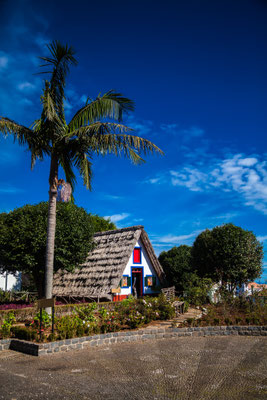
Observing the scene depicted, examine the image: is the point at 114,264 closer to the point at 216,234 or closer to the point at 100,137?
the point at 216,234

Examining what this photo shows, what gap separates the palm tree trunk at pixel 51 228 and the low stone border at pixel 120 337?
97.2 inches

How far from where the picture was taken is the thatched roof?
18.2 metres

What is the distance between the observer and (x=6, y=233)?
1789 cm

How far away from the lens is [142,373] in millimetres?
6645

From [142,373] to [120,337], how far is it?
145 inches

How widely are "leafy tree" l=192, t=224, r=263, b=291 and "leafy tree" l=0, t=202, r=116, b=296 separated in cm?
769

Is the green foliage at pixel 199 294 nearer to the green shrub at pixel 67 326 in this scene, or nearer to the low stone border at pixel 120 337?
the low stone border at pixel 120 337

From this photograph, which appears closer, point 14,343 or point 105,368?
point 105,368

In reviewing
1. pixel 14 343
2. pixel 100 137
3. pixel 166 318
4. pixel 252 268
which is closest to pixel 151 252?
pixel 252 268

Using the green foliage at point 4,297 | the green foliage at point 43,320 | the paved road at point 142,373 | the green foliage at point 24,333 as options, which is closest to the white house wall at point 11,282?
the green foliage at point 4,297

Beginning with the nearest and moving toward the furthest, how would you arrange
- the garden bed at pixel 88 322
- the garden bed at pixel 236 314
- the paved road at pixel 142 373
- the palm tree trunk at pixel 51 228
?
the paved road at pixel 142 373, the garden bed at pixel 88 322, the palm tree trunk at pixel 51 228, the garden bed at pixel 236 314

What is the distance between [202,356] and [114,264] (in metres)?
11.3

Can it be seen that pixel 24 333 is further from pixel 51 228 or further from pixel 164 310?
pixel 164 310

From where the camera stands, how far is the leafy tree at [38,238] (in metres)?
17.8
